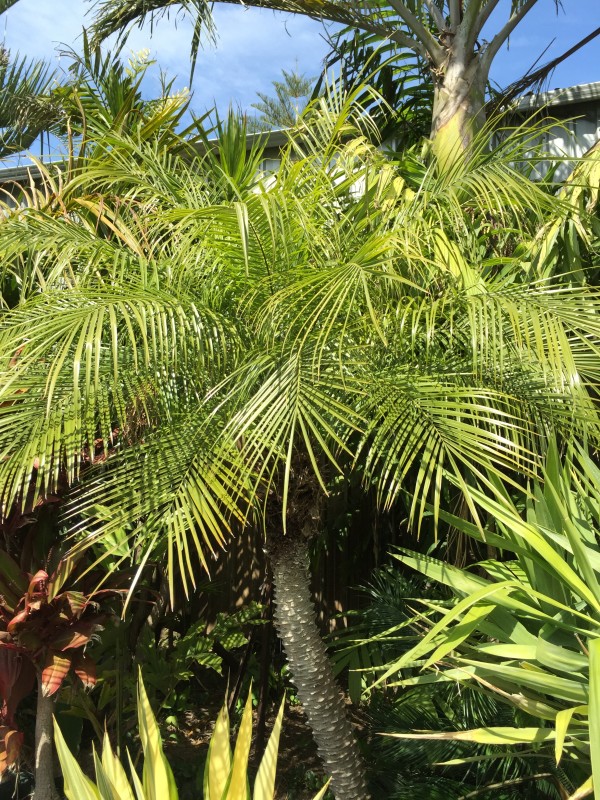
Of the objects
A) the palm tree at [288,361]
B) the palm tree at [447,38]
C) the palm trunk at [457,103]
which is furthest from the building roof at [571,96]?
the palm tree at [288,361]

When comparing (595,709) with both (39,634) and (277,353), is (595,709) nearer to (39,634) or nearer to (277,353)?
(277,353)

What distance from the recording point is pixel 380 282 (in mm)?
2596

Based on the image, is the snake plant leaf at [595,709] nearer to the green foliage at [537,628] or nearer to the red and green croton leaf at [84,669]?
the green foliage at [537,628]

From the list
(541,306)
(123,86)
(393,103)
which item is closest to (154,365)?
(541,306)

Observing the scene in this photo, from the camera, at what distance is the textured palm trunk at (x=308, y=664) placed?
2801mm

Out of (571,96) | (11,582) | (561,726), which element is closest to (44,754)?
(11,582)

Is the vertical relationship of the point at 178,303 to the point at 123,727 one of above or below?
above

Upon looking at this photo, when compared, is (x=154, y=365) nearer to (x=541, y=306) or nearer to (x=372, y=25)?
(x=541, y=306)

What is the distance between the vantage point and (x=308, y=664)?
2.80 m

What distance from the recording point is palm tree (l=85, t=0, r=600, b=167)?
3969 mm

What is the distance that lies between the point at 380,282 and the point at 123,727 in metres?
2.41

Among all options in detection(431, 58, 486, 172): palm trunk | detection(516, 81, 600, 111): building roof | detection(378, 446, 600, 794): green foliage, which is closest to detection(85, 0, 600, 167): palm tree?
detection(431, 58, 486, 172): palm trunk

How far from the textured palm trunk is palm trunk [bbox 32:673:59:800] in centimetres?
101

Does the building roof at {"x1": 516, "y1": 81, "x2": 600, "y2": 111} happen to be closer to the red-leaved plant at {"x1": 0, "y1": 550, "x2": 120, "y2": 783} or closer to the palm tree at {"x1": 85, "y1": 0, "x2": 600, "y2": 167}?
the palm tree at {"x1": 85, "y1": 0, "x2": 600, "y2": 167}
